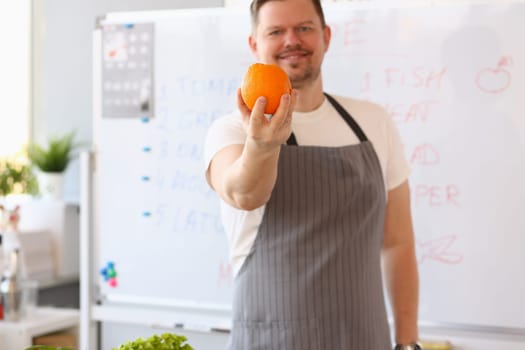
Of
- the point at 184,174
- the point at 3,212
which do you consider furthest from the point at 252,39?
the point at 3,212

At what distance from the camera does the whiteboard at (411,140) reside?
6.44ft

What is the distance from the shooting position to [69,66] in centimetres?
296

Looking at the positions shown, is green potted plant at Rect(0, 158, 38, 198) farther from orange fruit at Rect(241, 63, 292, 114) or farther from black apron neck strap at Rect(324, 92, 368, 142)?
orange fruit at Rect(241, 63, 292, 114)

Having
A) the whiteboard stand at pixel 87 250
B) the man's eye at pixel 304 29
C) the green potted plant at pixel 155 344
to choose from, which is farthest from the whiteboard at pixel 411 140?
the green potted plant at pixel 155 344

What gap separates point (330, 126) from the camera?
4.56 feet

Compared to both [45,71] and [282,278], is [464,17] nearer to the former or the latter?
[282,278]

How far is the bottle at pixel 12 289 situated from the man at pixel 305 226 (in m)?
1.36

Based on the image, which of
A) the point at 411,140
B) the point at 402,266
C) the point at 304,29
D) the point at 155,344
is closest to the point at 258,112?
the point at 155,344

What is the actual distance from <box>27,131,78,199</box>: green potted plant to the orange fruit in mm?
1992

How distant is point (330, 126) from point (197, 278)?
102 cm

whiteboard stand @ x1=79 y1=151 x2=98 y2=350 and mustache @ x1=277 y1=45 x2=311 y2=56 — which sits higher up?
mustache @ x1=277 y1=45 x2=311 y2=56

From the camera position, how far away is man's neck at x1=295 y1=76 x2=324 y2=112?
1359 millimetres

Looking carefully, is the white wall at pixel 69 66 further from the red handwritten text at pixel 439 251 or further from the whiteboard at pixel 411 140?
the red handwritten text at pixel 439 251

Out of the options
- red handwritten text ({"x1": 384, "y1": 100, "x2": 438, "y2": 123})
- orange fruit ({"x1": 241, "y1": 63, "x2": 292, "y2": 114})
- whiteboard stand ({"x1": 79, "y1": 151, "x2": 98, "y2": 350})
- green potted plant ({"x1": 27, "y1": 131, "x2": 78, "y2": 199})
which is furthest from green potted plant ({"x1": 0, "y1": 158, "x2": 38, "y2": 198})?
orange fruit ({"x1": 241, "y1": 63, "x2": 292, "y2": 114})
